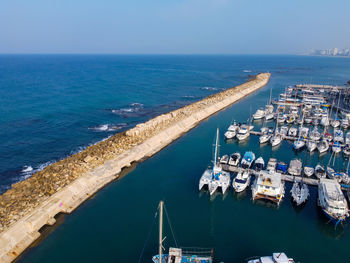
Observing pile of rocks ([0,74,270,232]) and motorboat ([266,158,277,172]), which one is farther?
motorboat ([266,158,277,172])

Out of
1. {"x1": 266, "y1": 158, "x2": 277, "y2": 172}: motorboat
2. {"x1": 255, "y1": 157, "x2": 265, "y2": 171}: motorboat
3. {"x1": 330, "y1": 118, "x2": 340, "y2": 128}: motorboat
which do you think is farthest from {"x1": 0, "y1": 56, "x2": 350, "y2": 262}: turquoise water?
{"x1": 330, "y1": 118, "x2": 340, "y2": 128}: motorboat

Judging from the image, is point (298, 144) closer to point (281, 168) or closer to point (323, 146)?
point (323, 146)

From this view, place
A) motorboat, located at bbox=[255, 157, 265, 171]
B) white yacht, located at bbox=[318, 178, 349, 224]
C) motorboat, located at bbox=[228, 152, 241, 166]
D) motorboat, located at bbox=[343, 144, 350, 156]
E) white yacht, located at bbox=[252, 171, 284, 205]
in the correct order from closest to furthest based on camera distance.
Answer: white yacht, located at bbox=[318, 178, 349, 224]
white yacht, located at bbox=[252, 171, 284, 205]
motorboat, located at bbox=[255, 157, 265, 171]
motorboat, located at bbox=[228, 152, 241, 166]
motorboat, located at bbox=[343, 144, 350, 156]

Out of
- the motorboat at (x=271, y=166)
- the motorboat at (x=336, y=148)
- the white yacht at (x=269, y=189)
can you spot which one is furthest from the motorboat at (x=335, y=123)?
the white yacht at (x=269, y=189)

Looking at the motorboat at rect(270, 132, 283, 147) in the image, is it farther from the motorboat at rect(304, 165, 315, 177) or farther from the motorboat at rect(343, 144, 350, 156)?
the motorboat at rect(304, 165, 315, 177)

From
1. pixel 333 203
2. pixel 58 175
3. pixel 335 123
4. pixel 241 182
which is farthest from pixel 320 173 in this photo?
pixel 58 175

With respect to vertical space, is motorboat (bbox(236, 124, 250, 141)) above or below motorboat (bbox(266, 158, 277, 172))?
above

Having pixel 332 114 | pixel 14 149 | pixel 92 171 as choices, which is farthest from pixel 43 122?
pixel 332 114

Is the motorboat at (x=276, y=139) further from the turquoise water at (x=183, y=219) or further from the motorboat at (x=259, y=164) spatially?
the motorboat at (x=259, y=164)
